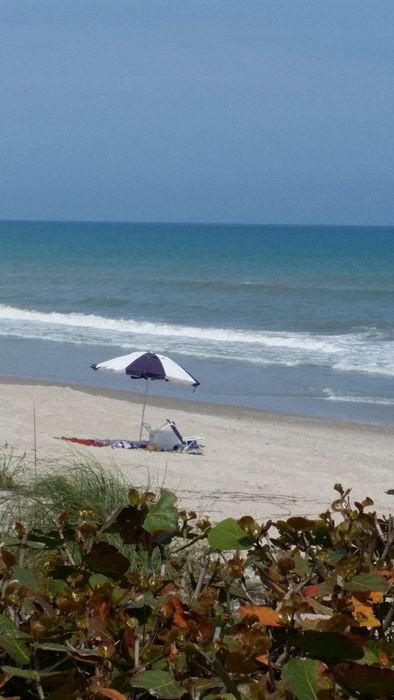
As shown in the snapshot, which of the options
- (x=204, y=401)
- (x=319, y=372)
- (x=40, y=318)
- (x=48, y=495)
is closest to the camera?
(x=48, y=495)

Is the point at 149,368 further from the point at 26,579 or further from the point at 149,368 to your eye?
the point at 26,579

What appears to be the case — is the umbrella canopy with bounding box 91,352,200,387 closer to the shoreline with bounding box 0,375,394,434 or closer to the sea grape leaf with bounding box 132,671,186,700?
the shoreline with bounding box 0,375,394,434

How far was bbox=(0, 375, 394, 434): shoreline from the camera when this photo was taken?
1541cm

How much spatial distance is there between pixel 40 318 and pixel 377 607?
100.0ft

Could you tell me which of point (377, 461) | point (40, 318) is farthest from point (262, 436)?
point (40, 318)

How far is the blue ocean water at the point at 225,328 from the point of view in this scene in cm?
1886

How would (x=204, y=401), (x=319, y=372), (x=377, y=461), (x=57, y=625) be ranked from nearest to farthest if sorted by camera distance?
(x=57, y=625) → (x=377, y=461) → (x=204, y=401) → (x=319, y=372)

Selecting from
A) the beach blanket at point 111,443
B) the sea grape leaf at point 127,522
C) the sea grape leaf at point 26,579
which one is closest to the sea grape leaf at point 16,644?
the sea grape leaf at point 26,579

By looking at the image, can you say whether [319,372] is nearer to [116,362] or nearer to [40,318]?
[116,362]

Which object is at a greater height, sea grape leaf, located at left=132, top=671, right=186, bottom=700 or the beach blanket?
sea grape leaf, located at left=132, top=671, right=186, bottom=700

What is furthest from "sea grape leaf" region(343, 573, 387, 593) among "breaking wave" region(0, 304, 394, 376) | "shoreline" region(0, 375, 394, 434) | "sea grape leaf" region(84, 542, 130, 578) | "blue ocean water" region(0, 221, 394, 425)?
"breaking wave" region(0, 304, 394, 376)

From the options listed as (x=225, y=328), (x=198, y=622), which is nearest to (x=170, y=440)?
(x=198, y=622)

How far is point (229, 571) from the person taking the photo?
1.95 m

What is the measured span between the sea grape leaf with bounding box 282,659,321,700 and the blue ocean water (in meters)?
14.6
